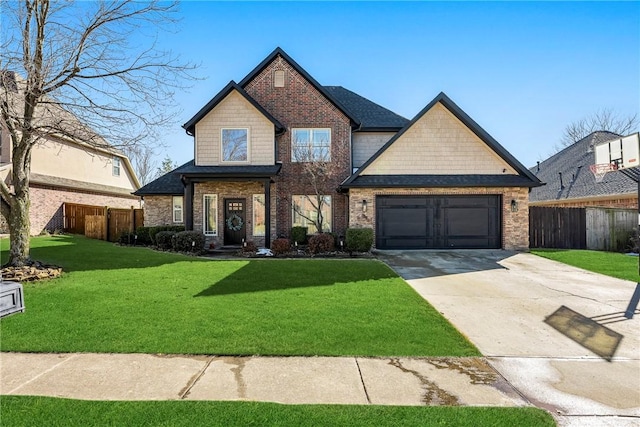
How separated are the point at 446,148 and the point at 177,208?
13.9 m

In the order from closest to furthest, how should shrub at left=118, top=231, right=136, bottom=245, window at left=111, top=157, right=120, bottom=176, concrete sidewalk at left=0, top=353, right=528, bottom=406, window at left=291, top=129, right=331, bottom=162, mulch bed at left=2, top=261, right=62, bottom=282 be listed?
concrete sidewalk at left=0, top=353, right=528, bottom=406, mulch bed at left=2, top=261, right=62, bottom=282, window at left=291, top=129, right=331, bottom=162, shrub at left=118, top=231, right=136, bottom=245, window at left=111, top=157, right=120, bottom=176

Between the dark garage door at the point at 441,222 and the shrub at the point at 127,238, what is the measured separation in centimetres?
1240

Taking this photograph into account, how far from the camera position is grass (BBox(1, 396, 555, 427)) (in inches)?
114

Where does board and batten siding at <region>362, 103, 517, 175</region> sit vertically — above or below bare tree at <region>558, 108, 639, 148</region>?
below

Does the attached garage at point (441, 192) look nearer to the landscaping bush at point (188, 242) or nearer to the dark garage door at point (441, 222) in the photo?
the dark garage door at point (441, 222)

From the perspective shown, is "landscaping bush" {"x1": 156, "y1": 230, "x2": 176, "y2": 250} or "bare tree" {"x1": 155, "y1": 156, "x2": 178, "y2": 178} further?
"bare tree" {"x1": 155, "y1": 156, "x2": 178, "y2": 178}

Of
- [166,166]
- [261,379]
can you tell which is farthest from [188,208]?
[166,166]

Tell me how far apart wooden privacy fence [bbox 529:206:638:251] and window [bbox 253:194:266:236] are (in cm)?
1248

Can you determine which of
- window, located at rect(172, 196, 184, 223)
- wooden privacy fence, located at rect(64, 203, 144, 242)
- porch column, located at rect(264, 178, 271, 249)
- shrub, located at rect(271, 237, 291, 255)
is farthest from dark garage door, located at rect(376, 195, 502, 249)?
wooden privacy fence, located at rect(64, 203, 144, 242)

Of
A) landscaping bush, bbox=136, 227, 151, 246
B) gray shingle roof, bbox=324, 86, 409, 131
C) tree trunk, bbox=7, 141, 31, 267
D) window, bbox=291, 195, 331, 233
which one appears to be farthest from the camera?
gray shingle roof, bbox=324, 86, 409, 131

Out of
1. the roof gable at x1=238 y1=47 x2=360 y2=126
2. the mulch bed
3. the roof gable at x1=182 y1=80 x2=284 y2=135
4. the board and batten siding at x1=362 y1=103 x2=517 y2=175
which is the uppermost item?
the roof gable at x1=238 y1=47 x2=360 y2=126

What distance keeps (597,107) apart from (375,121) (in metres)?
33.3

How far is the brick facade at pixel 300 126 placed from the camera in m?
16.4

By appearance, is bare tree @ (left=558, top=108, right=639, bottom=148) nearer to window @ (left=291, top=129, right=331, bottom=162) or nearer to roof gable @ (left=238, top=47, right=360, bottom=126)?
roof gable @ (left=238, top=47, right=360, bottom=126)
